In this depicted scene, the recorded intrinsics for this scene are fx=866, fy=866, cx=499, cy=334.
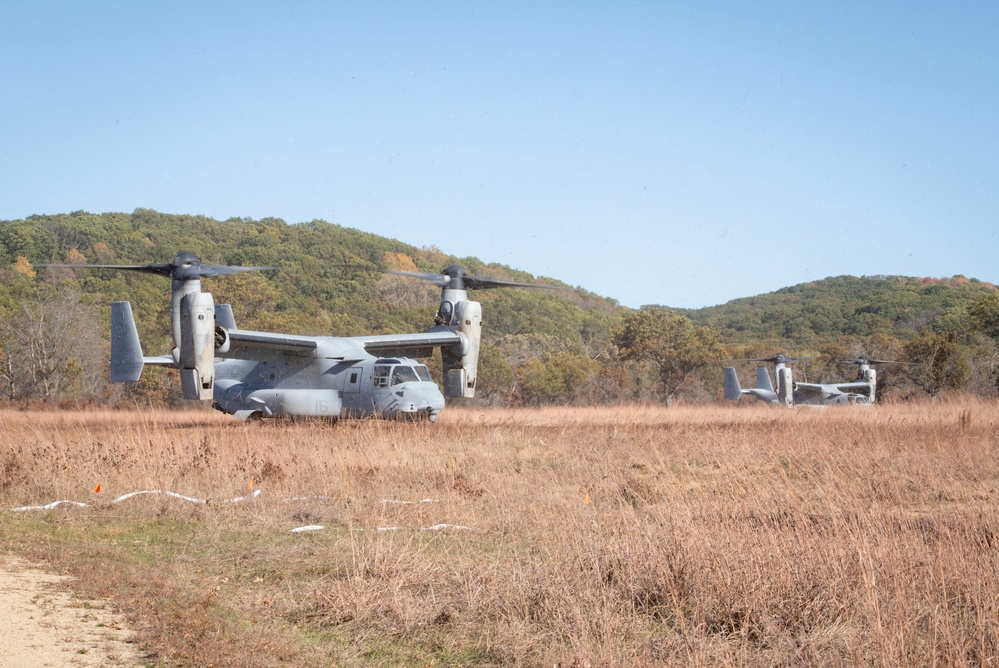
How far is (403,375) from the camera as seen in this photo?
2352cm

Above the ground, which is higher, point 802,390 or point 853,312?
point 853,312

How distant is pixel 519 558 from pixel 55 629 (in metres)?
3.10

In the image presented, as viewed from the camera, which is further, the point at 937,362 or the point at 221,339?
the point at 937,362

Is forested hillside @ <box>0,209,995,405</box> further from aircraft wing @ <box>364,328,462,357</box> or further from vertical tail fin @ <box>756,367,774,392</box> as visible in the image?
aircraft wing @ <box>364,328,462,357</box>

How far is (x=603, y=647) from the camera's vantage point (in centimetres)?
475

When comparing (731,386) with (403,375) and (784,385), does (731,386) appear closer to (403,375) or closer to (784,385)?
(784,385)

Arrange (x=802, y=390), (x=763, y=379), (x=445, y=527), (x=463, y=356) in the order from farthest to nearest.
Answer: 1. (x=763, y=379)
2. (x=802, y=390)
3. (x=463, y=356)
4. (x=445, y=527)

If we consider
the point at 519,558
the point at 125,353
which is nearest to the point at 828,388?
the point at 125,353

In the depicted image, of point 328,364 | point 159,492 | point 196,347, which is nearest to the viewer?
point 159,492

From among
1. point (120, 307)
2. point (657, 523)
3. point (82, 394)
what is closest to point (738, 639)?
point (657, 523)

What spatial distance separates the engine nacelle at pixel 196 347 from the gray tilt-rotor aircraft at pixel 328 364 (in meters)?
0.36

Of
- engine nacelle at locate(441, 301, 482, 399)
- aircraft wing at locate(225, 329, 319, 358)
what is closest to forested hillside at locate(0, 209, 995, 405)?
aircraft wing at locate(225, 329, 319, 358)

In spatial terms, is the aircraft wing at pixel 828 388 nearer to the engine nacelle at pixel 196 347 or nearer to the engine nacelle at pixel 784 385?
the engine nacelle at pixel 784 385

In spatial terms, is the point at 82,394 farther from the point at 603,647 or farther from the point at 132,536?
the point at 603,647
